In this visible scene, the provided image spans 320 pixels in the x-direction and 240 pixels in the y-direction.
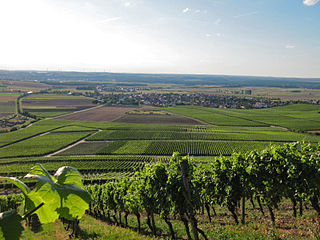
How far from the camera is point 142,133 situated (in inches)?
3440

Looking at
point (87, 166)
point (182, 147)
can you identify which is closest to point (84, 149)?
point (87, 166)

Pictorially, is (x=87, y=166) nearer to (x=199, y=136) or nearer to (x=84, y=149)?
(x=84, y=149)

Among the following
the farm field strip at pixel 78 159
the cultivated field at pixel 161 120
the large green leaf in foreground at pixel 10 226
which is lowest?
the farm field strip at pixel 78 159

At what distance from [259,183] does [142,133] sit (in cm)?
7648

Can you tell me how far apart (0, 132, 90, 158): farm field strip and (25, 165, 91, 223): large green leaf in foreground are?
235ft

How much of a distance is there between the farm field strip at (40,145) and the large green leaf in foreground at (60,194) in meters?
71.7

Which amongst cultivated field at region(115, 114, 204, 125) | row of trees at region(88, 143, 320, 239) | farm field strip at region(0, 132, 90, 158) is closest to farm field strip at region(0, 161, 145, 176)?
farm field strip at region(0, 132, 90, 158)

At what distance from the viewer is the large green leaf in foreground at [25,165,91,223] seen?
1611mm

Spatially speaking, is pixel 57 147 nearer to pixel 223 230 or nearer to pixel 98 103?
pixel 223 230

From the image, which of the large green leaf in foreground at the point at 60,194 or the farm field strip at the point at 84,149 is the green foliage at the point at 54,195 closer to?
the large green leaf in foreground at the point at 60,194

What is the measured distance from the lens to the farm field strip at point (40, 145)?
63.9 meters

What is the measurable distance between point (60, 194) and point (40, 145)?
262 feet

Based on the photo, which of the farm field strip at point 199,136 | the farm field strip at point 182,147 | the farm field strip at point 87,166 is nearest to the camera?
the farm field strip at point 87,166

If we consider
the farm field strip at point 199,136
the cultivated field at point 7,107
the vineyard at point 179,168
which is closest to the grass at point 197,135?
the farm field strip at point 199,136
